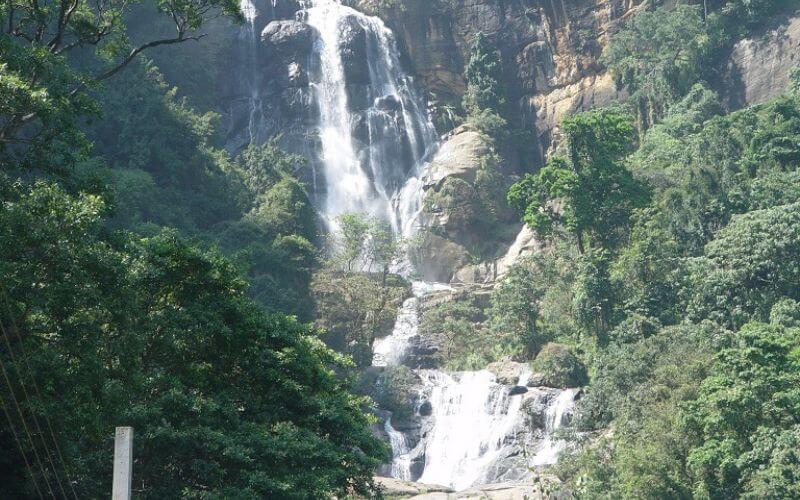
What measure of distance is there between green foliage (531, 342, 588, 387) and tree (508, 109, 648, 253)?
5.97m

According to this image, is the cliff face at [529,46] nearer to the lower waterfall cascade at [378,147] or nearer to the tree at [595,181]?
the lower waterfall cascade at [378,147]

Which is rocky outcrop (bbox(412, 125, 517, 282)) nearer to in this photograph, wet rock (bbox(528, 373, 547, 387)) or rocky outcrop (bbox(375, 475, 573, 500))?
wet rock (bbox(528, 373, 547, 387))

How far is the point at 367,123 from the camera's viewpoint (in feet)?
175

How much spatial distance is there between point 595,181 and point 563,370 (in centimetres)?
801

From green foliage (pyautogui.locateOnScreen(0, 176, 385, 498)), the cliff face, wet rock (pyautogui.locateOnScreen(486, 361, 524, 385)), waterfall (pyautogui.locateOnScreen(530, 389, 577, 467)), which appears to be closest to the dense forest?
green foliage (pyautogui.locateOnScreen(0, 176, 385, 498))

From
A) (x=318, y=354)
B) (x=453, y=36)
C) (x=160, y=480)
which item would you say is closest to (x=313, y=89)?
(x=453, y=36)

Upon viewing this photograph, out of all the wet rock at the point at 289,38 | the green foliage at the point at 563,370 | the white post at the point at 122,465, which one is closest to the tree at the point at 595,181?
the green foliage at the point at 563,370

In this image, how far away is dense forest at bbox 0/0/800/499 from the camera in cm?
1456

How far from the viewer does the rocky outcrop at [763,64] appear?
4641 cm

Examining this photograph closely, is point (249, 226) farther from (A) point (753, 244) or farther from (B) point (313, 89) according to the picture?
(A) point (753, 244)

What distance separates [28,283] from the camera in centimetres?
1359

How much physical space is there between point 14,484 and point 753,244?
79.0 ft

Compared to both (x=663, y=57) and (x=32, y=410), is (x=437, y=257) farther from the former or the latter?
(x=32, y=410)

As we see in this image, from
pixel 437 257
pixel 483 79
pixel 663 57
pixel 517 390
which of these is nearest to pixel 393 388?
pixel 517 390
